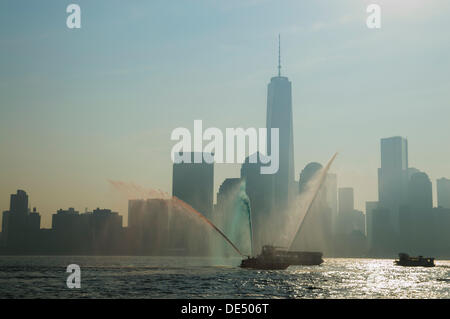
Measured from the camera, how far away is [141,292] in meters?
81.9
